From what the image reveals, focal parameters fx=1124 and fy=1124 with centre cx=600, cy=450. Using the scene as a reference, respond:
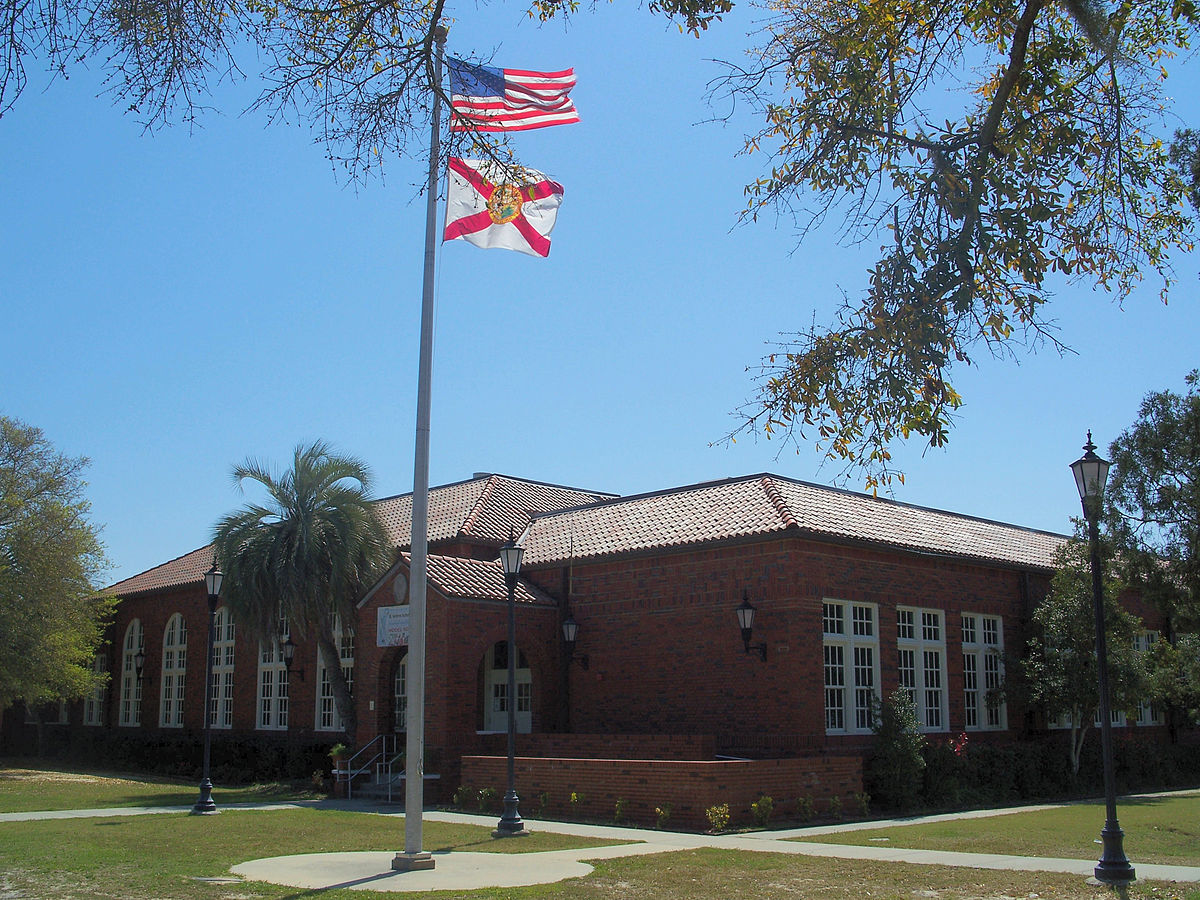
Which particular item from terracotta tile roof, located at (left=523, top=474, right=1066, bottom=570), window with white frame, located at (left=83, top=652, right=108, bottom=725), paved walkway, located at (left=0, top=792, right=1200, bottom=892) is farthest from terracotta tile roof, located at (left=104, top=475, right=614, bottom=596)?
paved walkway, located at (left=0, top=792, right=1200, bottom=892)

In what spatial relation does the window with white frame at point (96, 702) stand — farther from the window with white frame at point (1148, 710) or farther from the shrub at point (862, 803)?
the window with white frame at point (1148, 710)

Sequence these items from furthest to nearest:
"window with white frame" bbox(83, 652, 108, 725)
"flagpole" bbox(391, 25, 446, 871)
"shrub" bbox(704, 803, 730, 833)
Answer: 1. "window with white frame" bbox(83, 652, 108, 725)
2. "shrub" bbox(704, 803, 730, 833)
3. "flagpole" bbox(391, 25, 446, 871)

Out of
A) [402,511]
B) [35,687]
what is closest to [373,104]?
[402,511]

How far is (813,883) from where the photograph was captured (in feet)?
38.8

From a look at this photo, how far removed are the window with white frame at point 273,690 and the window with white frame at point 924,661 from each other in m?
17.0

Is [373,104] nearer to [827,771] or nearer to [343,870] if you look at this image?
[343,870]

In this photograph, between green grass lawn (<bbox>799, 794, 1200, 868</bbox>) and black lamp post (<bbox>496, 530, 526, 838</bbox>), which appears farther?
black lamp post (<bbox>496, 530, 526, 838</bbox>)

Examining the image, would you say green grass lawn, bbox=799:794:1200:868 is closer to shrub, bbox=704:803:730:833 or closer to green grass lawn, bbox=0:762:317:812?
shrub, bbox=704:803:730:833

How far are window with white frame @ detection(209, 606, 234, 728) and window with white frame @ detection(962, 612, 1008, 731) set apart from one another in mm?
21759

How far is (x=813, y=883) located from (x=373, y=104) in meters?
8.86

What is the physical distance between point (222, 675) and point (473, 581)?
15.2 meters

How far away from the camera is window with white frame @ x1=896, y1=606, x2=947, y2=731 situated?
79.3 ft

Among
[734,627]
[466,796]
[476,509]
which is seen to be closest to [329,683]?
[476,509]

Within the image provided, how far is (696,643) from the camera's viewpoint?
23.2 meters
